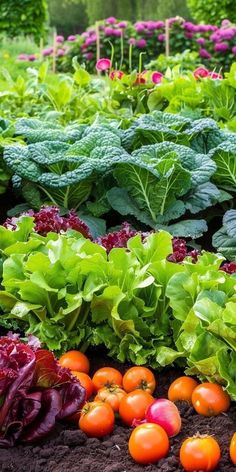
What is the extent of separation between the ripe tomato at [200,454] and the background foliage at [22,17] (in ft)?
53.7

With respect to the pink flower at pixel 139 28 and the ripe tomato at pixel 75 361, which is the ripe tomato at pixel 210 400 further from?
the pink flower at pixel 139 28

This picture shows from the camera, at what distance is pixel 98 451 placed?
2.55 metres

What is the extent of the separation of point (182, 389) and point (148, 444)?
470 mm

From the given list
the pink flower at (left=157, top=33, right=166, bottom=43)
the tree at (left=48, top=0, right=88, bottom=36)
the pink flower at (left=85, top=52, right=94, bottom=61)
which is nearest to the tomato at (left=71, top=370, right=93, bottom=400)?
the pink flower at (left=85, top=52, right=94, bottom=61)

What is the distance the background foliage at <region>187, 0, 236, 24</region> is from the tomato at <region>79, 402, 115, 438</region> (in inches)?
738

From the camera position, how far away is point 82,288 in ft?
10.5

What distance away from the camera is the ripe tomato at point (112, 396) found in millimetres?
2781

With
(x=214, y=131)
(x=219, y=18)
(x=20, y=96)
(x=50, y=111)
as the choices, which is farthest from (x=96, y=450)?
(x=219, y=18)

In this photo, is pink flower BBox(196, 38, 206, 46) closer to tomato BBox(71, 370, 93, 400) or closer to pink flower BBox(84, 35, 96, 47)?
pink flower BBox(84, 35, 96, 47)

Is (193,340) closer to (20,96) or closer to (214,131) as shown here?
(214,131)

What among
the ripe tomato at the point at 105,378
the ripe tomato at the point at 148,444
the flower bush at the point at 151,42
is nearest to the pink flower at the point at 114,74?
the ripe tomato at the point at 105,378

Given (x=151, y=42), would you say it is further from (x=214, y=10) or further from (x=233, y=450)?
(x=233, y=450)

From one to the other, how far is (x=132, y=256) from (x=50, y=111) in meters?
3.52

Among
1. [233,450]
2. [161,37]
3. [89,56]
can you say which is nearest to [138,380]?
[233,450]
